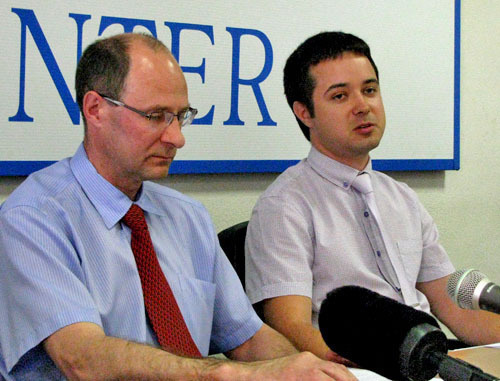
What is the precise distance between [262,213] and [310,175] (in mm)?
200

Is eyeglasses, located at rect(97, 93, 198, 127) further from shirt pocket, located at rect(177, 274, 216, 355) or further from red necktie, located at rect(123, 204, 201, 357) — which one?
shirt pocket, located at rect(177, 274, 216, 355)

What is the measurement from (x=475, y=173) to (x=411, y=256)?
3.28 feet

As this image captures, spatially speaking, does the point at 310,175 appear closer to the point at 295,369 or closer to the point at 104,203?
the point at 104,203

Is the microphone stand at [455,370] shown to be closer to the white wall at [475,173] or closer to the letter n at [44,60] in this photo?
the letter n at [44,60]

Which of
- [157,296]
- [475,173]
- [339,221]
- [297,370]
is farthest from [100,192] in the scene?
[475,173]

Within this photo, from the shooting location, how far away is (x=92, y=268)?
1.24 meters

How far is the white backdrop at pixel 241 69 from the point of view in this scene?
5.95 feet

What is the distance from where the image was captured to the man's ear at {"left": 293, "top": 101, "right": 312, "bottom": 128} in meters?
1.89

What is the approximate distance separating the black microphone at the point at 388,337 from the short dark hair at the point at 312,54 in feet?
3.58

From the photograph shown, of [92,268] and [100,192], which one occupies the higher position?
[100,192]

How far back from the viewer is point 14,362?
1.13 metres

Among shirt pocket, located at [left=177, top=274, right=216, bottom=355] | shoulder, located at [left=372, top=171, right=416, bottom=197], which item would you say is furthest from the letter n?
shoulder, located at [left=372, top=171, right=416, bottom=197]

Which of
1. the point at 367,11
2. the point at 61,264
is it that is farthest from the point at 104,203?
the point at 367,11

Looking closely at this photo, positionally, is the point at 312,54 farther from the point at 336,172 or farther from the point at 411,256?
the point at 411,256
